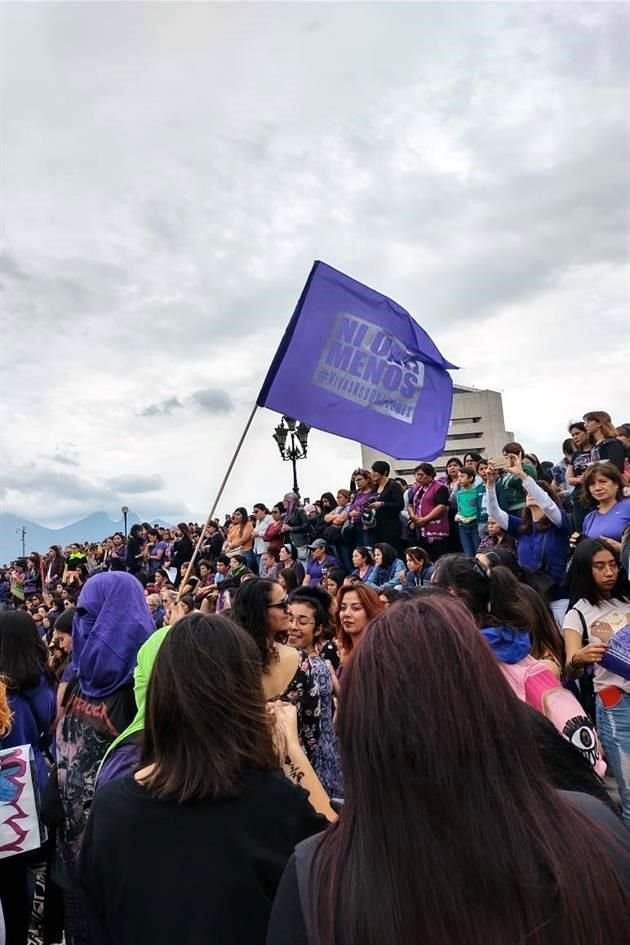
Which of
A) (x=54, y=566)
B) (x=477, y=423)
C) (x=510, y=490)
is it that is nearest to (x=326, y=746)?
(x=510, y=490)

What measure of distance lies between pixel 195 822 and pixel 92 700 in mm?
1441

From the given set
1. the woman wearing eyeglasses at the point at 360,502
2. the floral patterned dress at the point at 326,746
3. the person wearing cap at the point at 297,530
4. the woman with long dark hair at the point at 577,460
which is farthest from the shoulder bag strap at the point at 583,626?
the person wearing cap at the point at 297,530

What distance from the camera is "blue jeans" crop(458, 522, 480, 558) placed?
8.55m

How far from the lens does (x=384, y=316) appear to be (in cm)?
573

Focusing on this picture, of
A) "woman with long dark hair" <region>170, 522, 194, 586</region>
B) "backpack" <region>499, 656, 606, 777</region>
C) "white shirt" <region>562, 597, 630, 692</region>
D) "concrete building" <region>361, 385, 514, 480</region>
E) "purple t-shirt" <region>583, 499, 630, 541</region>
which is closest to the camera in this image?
"backpack" <region>499, 656, 606, 777</region>

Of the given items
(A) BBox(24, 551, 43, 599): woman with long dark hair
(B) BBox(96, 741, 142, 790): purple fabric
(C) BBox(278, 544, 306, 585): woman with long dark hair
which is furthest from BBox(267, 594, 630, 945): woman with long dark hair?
(A) BBox(24, 551, 43, 599): woman with long dark hair

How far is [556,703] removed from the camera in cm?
270

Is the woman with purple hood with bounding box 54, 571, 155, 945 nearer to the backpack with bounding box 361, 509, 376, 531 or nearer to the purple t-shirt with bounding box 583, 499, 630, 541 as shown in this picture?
the purple t-shirt with bounding box 583, 499, 630, 541

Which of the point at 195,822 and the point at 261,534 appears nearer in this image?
the point at 195,822

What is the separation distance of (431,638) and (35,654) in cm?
301

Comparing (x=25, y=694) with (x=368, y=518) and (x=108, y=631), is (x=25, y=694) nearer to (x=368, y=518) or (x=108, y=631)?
(x=108, y=631)

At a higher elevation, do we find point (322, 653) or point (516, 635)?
point (516, 635)

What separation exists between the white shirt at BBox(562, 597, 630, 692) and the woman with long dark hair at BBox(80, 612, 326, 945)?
2677 millimetres

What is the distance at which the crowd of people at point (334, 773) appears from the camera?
44.8 inches
